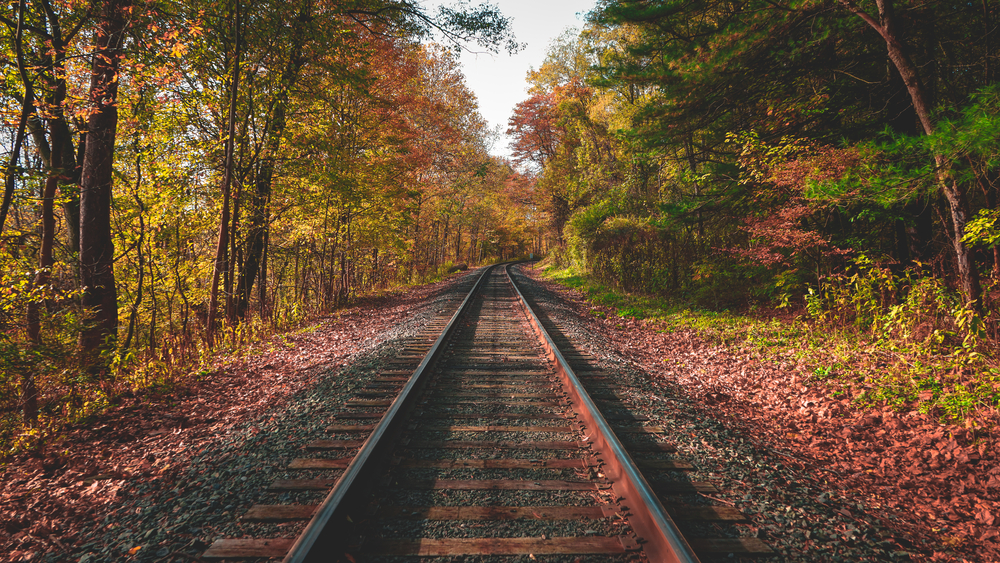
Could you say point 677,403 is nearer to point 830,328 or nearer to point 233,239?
point 830,328

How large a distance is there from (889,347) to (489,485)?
5.55 m

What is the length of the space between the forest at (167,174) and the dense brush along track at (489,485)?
3403mm

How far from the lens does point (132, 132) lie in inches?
271

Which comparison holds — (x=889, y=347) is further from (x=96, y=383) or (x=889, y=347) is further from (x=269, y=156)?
(x=269, y=156)

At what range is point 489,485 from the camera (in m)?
2.76

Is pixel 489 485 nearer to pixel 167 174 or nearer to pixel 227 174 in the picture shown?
pixel 227 174

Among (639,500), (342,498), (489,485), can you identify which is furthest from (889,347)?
(342,498)

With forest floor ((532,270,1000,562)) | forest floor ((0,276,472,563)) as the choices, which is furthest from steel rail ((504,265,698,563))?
forest floor ((0,276,472,563))

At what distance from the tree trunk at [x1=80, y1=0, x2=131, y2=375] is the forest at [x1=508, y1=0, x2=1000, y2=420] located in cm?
806

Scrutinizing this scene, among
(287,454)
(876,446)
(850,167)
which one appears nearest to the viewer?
(287,454)

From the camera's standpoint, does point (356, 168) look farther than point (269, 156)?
Yes

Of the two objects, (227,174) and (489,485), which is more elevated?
(227,174)

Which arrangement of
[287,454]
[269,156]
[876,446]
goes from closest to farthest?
[287,454] < [876,446] < [269,156]

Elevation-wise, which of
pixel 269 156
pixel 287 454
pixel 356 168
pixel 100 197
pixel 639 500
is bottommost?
pixel 287 454
